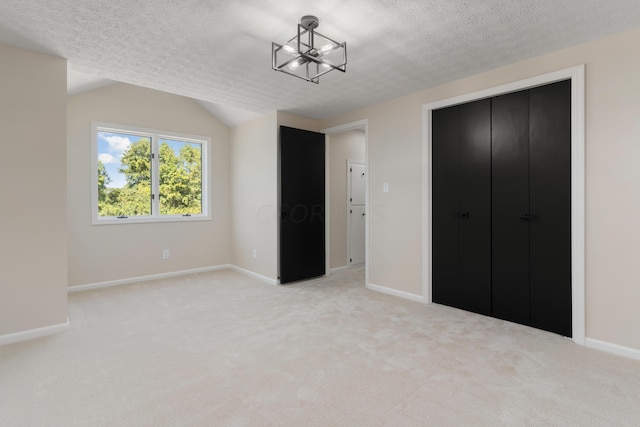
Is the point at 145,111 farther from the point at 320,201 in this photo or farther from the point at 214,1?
the point at 214,1

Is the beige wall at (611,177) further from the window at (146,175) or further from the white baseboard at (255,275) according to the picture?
the window at (146,175)

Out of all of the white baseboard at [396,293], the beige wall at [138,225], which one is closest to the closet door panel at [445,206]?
the white baseboard at [396,293]

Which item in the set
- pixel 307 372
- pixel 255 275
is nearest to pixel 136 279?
pixel 255 275

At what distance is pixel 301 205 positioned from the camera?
4574mm

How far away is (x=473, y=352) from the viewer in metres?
2.34

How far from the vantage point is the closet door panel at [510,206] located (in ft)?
9.24

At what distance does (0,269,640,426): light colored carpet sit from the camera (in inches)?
65.1

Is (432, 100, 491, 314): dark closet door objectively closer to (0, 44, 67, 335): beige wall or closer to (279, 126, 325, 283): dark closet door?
(279, 126, 325, 283): dark closet door

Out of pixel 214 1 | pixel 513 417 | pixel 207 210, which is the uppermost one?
pixel 214 1

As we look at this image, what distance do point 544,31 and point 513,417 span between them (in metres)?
2.63

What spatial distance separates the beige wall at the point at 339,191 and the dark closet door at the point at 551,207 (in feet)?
9.57

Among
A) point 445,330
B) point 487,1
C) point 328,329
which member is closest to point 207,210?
point 328,329

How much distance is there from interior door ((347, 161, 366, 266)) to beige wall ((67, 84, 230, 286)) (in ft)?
7.24

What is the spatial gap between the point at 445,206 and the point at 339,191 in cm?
218
